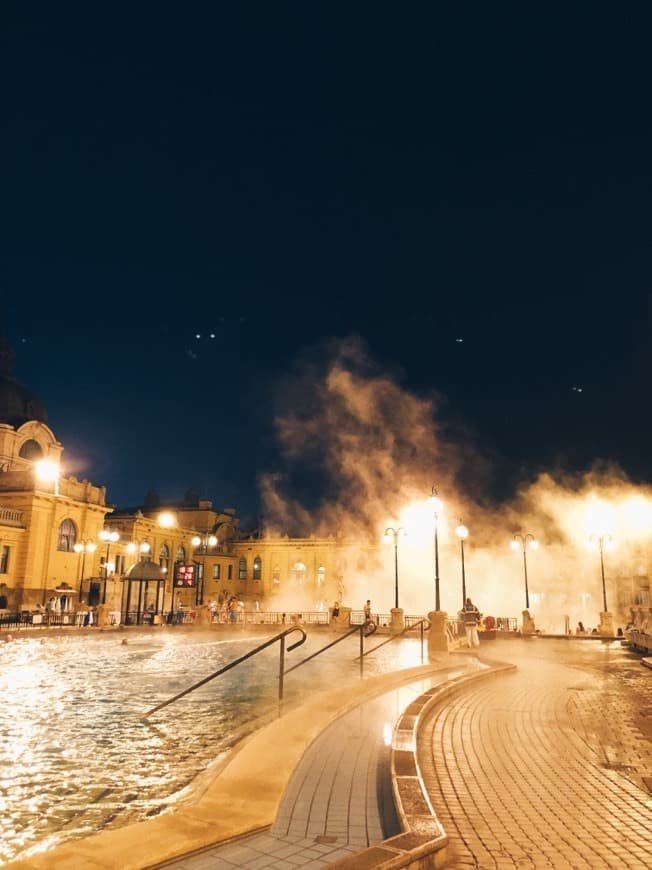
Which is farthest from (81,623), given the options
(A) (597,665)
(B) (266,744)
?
(B) (266,744)

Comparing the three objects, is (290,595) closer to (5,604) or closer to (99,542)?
(99,542)

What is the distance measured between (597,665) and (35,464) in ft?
144

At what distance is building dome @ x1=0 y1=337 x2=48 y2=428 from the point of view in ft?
170

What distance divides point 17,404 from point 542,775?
55247 millimetres

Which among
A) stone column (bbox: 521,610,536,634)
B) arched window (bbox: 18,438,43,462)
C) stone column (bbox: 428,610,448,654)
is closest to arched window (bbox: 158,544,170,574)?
arched window (bbox: 18,438,43,462)

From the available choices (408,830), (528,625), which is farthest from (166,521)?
(408,830)

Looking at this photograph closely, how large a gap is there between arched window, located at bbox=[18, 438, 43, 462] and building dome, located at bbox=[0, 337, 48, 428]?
1.76 m

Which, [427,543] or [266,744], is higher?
[427,543]

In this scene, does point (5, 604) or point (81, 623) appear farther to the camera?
point (5, 604)

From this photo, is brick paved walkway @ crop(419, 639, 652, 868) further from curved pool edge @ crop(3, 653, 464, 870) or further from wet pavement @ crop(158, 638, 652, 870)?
curved pool edge @ crop(3, 653, 464, 870)

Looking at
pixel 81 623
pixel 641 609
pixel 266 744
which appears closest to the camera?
pixel 266 744

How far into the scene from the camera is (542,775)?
6199mm

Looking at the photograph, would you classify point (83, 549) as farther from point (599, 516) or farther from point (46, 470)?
point (599, 516)

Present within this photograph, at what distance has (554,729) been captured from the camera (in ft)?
27.7
